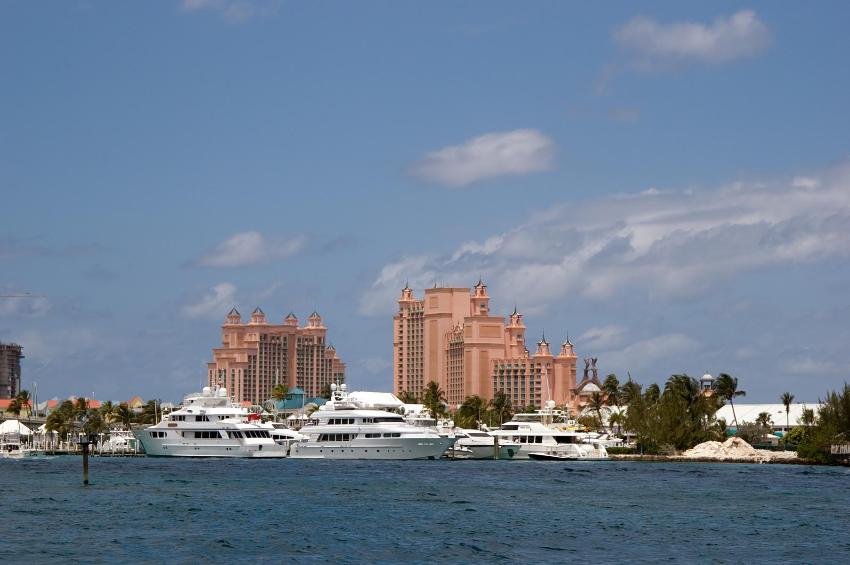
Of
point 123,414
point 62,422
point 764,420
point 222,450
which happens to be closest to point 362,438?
point 222,450

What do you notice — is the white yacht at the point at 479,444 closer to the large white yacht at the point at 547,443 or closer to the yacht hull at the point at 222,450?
the large white yacht at the point at 547,443

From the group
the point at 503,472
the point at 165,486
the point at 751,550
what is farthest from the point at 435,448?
the point at 751,550

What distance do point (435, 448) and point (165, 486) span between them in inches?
1811

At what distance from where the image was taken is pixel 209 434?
132 metres

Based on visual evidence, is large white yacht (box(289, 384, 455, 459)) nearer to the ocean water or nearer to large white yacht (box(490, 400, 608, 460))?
large white yacht (box(490, 400, 608, 460))

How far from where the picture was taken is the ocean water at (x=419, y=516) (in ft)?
171

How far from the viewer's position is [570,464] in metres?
126

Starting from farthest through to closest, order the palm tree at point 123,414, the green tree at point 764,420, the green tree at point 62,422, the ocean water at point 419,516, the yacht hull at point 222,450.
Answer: the palm tree at point 123,414 < the green tree at point 62,422 < the green tree at point 764,420 < the yacht hull at point 222,450 < the ocean water at point 419,516

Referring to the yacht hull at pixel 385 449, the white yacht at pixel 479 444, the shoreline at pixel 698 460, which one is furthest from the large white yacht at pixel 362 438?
the shoreline at pixel 698 460

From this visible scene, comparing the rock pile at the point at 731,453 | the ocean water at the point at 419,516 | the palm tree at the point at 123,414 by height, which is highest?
the palm tree at the point at 123,414

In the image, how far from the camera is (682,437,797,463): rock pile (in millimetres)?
132750

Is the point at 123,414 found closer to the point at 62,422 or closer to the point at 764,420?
the point at 62,422

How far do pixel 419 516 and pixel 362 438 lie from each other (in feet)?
203

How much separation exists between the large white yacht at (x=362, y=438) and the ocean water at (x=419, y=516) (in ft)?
68.1
